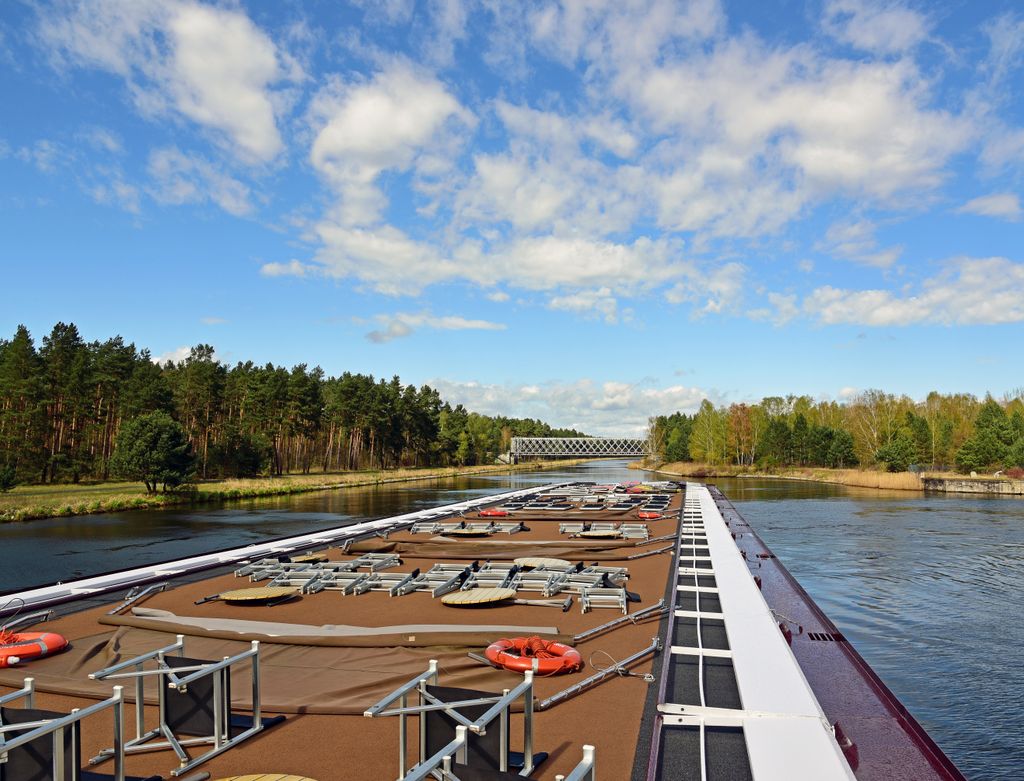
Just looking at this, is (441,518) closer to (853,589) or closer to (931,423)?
(853,589)

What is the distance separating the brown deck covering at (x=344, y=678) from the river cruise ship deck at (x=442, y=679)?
32mm

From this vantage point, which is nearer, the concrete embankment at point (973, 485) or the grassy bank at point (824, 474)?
the concrete embankment at point (973, 485)

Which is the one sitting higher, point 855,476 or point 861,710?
point 861,710

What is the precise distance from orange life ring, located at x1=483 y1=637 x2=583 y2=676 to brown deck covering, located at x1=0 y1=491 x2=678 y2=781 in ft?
0.52

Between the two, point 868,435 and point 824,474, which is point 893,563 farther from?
point 868,435

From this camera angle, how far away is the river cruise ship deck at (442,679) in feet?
18.8

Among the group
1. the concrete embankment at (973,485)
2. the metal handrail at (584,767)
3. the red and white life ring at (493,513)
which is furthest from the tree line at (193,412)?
the concrete embankment at (973,485)

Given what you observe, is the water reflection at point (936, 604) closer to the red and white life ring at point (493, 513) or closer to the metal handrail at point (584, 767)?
the metal handrail at point (584, 767)

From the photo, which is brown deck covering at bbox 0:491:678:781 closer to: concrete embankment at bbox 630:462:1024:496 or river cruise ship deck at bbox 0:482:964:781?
river cruise ship deck at bbox 0:482:964:781

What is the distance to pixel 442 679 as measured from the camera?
802cm

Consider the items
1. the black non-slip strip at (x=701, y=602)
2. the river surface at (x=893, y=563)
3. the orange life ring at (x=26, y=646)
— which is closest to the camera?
the orange life ring at (x=26, y=646)

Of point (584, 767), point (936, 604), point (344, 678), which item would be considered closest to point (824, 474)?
point (936, 604)

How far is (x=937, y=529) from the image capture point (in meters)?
33.2

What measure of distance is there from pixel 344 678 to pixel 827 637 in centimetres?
901
